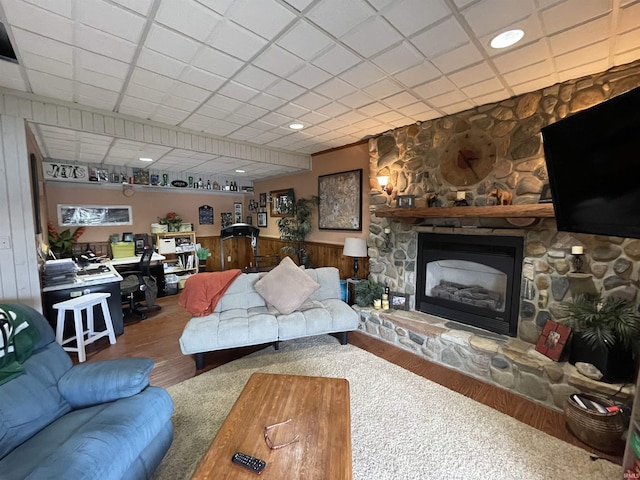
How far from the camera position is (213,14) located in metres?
1.47

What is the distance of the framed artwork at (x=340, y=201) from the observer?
413cm

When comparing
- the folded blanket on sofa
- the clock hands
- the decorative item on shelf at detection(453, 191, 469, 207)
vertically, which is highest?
the clock hands

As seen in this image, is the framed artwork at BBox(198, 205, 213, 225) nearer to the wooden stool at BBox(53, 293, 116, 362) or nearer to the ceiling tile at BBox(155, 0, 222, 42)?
the wooden stool at BBox(53, 293, 116, 362)

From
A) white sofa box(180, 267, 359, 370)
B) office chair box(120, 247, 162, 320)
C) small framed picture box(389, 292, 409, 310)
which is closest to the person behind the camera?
white sofa box(180, 267, 359, 370)

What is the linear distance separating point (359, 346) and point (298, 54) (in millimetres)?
2881

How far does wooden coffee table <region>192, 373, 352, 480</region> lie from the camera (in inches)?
44.7

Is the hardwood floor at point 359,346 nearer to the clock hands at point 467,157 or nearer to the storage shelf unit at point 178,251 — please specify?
the storage shelf unit at point 178,251

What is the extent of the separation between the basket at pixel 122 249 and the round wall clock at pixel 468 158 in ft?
A: 18.3

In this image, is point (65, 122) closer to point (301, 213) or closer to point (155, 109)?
point (155, 109)

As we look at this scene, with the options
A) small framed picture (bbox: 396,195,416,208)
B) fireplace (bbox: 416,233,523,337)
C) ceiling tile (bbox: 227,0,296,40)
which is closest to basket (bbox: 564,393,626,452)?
fireplace (bbox: 416,233,523,337)

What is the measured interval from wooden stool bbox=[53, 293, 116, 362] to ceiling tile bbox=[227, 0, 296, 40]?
313cm

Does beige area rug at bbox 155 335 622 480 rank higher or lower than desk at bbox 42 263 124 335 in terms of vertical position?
lower

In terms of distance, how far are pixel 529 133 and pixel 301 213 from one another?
11.2 ft

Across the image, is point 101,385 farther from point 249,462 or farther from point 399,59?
point 399,59
